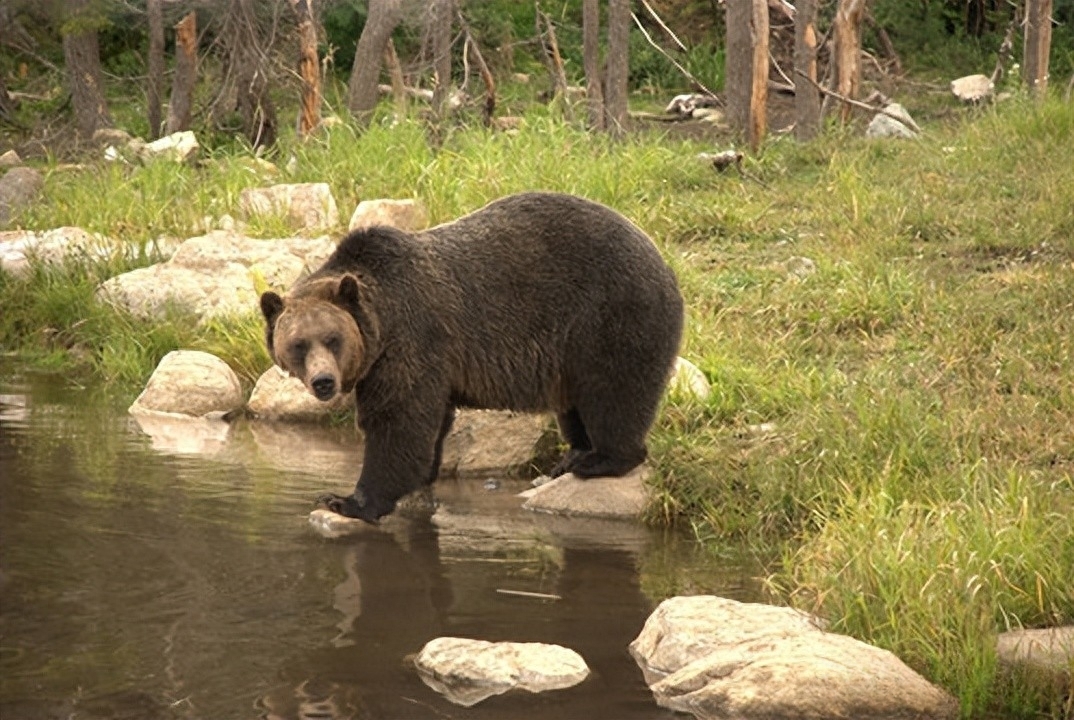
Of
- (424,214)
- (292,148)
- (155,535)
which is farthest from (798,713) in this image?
(292,148)

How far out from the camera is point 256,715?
5199mm

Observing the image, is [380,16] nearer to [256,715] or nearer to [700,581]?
[700,581]

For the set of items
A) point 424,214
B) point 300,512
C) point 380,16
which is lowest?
point 300,512

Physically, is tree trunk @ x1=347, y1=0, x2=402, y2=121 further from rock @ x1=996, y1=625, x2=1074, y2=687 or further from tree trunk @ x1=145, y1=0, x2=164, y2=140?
rock @ x1=996, y1=625, x2=1074, y2=687

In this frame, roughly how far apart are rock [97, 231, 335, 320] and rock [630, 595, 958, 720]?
5.56 m

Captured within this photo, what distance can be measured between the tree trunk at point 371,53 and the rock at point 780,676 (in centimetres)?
993

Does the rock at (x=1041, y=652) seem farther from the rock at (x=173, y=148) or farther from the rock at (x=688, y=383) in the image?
the rock at (x=173, y=148)

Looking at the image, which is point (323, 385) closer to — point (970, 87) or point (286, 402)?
point (286, 402)

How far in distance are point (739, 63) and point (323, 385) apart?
27.7 feet

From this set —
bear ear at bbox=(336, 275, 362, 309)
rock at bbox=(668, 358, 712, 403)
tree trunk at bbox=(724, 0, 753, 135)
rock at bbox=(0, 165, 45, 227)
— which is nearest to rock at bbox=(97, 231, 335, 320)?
rock at bbox=(0, 165, 45, 227)

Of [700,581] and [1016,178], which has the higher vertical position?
[1016,178]

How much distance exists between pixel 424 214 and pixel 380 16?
14.1 ft

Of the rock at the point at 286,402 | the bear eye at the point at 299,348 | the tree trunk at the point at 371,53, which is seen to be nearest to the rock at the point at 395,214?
the rock at the point at 286,402

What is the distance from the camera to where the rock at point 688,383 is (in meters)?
8.30
